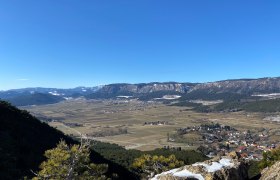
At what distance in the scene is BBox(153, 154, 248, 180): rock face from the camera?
23.7 m

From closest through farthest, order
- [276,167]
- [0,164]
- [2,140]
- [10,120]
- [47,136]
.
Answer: [276,167] → [0,164] → [2,140] → [10,120] → [47,136]

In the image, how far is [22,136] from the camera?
80.8 m

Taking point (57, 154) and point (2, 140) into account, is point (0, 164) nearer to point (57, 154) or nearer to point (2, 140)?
point (2, 140)

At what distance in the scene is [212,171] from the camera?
24.2 m

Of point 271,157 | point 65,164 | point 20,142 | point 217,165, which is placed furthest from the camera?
point 20,142

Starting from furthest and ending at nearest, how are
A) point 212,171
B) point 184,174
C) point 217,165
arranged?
point 217,165, point 212,171, point 184,174

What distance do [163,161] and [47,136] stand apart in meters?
50.7

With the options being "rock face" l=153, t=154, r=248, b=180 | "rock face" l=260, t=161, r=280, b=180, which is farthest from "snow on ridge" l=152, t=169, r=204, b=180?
"rock face" l=260, t=161, r=280, b=180

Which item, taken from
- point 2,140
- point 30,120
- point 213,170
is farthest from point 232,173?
point 30,120

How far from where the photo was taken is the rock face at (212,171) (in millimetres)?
23672

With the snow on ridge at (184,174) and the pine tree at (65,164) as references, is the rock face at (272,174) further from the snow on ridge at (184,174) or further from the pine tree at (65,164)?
the pine tree at (65,164)

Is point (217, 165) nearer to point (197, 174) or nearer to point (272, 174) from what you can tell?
point (197, 174)

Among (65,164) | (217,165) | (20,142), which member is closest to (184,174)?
(217,165)

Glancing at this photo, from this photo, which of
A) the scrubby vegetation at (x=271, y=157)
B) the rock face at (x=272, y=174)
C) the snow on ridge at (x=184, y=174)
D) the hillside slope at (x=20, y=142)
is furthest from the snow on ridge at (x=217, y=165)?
the scrubby vegetation at (x=271, y=157)
